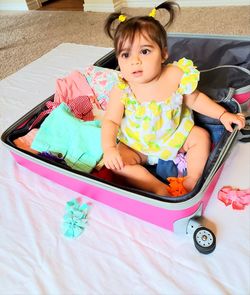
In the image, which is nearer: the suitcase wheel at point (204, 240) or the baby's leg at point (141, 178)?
the suitcase wheel at point (204, 240)

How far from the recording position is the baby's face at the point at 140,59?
611 mm

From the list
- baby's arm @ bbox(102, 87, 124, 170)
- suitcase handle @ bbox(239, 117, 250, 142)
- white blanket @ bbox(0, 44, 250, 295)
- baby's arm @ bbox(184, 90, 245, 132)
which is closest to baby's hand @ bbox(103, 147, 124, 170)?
baby's arm @ bbox(102, 87, 124, 170)

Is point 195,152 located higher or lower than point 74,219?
higher

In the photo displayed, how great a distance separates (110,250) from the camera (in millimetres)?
631

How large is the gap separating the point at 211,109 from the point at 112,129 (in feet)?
0.78

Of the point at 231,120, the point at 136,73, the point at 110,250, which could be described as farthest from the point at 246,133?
the point at 110,250

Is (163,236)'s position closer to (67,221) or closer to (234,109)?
(67,221)

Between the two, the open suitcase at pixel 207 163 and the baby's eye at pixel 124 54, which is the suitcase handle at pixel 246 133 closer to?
the open suitcase at pixel 207 163

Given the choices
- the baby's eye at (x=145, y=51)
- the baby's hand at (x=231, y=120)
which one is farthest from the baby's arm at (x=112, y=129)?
the baby's hand at (x=231, y=120)

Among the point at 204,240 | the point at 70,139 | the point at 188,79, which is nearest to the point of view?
the point at 204,240

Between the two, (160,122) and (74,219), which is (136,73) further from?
(74,219)

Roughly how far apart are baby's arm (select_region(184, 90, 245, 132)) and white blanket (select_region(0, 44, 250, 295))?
128 mm

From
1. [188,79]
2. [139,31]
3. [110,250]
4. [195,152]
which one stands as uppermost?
[139,31]

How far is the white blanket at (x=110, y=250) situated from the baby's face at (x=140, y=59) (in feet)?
1.01
